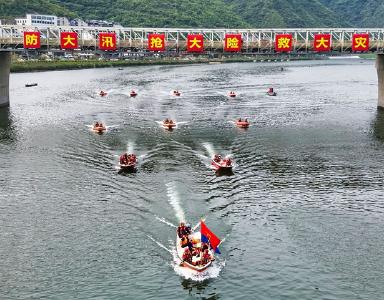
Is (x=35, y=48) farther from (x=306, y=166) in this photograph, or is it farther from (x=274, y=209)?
(x=274, y=209)

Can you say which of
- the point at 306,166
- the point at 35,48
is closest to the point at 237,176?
the point at 306,166

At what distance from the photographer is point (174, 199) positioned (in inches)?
2212

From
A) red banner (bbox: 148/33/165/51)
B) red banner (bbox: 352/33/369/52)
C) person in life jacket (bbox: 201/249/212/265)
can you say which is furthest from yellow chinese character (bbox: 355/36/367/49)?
person in life jacket (bbox: 201/249/212/265)

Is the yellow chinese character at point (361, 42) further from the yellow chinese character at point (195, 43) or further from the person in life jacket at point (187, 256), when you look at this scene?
the person in life jacket at point (187, 256)

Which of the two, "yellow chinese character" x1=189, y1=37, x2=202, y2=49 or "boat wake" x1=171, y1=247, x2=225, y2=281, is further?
"yellow chinese character" x1=189, y1=37, x2=202, y2=49

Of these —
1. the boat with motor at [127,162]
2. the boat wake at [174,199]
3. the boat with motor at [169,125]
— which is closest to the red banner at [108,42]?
the boat with motor at [169,125]

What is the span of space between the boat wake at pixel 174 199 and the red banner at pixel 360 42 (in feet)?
186

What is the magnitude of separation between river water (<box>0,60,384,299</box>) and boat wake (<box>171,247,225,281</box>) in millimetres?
131

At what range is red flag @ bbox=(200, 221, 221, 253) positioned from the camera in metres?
40.9

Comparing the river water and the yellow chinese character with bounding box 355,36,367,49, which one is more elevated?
the yellow chinese character with bounding box 355,36,367,49

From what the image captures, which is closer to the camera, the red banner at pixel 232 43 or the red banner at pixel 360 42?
the red banner at pixel 360 42

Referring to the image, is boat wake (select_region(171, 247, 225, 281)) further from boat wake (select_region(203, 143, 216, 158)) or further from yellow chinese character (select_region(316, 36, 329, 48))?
yellow chinese character (select_region(316, 36, 329, 48))

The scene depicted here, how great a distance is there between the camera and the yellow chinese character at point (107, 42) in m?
101

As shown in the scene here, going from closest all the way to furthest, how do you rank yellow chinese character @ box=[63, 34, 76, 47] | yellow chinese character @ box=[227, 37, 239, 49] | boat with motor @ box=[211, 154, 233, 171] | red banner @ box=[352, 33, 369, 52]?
boat with motor @ box=[211, 154, 233, 171]
red banner @ box=[352, 33, 369, 52]
yellow chinese character @ box=[227, 37, 239, 49]
yellow chinese character @ box=[63, 34, 76, 47]
